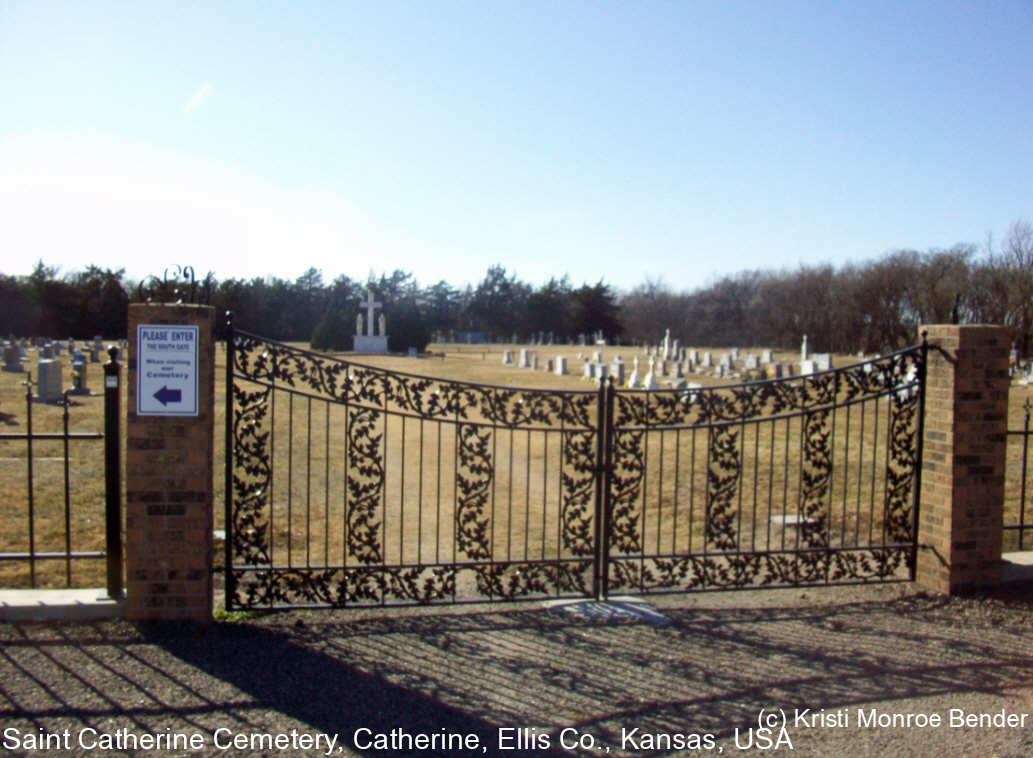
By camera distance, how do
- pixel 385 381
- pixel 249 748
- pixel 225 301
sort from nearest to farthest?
pixel 249 748 → pixel 385 381 → pixel 225 301

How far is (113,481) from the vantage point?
4.88 meters

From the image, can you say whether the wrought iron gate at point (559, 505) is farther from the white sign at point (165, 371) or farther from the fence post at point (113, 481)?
the fence post at point (113, 481)

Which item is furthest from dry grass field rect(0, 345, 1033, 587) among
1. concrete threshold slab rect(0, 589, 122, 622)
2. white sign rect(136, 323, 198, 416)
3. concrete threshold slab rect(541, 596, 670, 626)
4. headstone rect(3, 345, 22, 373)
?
headstone rect(3, 345, 22, 373)

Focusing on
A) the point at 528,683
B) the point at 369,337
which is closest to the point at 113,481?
the point at 528,683

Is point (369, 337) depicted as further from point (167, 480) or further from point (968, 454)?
point (968, 454)

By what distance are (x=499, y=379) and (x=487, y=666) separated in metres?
24.8

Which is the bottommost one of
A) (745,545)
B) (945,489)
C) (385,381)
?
(745,545)

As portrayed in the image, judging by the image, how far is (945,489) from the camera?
5824mm

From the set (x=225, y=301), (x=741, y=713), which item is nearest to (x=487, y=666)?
(x=741, y=713)

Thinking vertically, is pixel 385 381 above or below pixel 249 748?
above

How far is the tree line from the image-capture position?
40.5 m

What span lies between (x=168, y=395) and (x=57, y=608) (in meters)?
1.46

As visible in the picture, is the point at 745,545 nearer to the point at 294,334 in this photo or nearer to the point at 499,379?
the point at 499,379

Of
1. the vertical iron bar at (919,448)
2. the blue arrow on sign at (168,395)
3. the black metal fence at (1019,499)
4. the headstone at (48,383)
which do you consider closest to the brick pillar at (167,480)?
the blue arrow on sign at (168,395)
